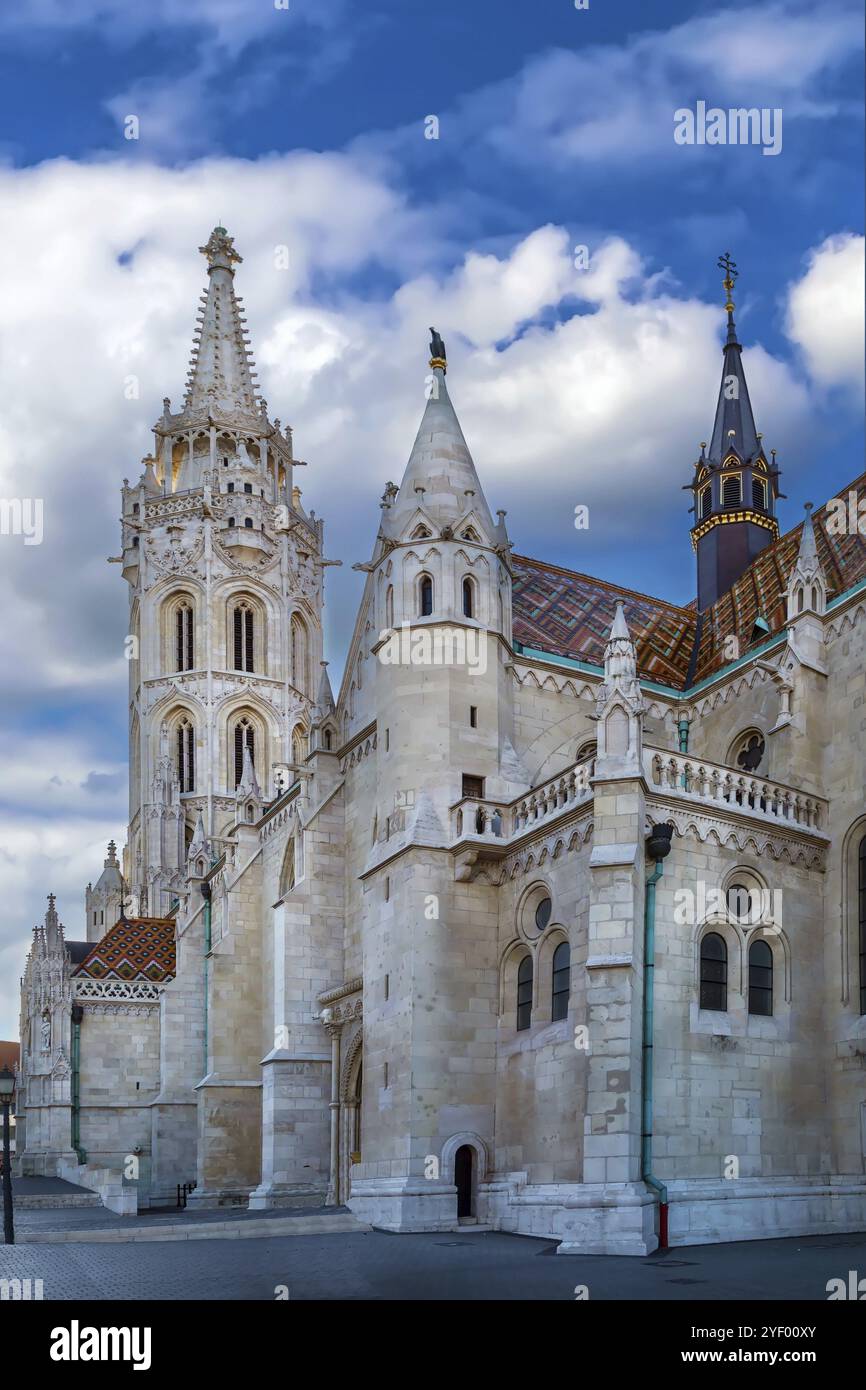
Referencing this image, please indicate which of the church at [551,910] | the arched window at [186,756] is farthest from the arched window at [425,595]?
the arched window at [186,756]

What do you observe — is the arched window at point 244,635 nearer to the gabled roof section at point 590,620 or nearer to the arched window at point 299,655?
the arched window at point 299,655

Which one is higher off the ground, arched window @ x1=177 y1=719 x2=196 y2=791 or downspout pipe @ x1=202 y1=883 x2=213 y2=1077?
arched window @ x1=177 y1=719 x2=196 y2=791

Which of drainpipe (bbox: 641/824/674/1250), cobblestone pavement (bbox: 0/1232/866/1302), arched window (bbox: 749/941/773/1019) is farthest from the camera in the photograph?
arched window (bbox: 749/941/773/1019)

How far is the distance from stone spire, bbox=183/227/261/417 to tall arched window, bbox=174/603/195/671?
38.3ft

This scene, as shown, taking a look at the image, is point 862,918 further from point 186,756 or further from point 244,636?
point 244,636

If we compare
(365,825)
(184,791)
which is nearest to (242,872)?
(365,825)

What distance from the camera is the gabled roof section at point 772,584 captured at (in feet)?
94.5

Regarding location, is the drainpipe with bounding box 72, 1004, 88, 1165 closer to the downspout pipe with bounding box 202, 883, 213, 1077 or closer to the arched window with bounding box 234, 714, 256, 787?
the downspout pipe with bounding box 202, 883, 213, 1077

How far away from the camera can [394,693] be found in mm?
28969

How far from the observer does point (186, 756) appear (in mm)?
72438

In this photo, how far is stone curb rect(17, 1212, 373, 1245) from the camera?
2405 cm

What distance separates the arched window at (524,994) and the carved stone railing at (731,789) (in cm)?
448

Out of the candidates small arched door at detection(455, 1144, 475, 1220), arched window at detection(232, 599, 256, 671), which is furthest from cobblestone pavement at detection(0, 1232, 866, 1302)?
arched window at detection(232, 599, 256, 671)
